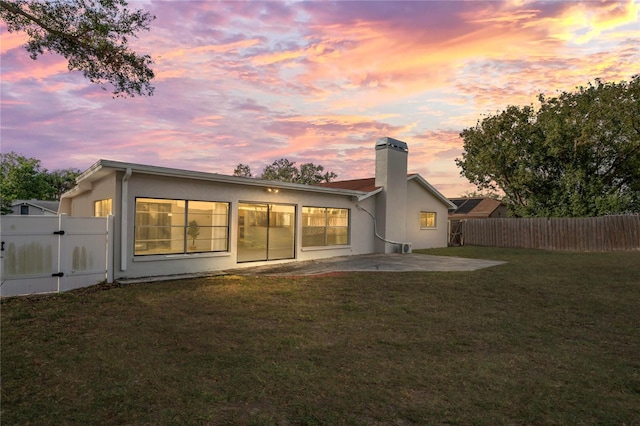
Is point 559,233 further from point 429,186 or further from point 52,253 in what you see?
point 52,253

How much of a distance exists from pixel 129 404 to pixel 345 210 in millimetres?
13047

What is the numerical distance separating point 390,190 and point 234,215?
8.07 m

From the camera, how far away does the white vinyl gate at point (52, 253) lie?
7480 mm

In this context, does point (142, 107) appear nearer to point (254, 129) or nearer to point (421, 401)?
point (254, 129)

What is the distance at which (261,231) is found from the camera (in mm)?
13156

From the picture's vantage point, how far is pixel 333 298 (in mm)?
7699

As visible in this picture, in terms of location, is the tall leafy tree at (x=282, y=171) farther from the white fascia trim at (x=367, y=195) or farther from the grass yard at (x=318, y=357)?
the grass yard at (x=318, y=357)

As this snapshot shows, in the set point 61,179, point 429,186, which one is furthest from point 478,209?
point 61,179

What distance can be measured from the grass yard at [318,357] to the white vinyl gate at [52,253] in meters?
0.54

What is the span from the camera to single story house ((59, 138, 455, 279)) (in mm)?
9727

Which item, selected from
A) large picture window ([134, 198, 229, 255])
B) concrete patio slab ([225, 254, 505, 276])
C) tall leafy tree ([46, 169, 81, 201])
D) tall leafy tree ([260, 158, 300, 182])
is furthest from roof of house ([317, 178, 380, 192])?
tall leafy tree ([46, 169, 81, 201])

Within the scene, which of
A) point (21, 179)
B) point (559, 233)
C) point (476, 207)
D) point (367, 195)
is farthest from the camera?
point (21, 179)

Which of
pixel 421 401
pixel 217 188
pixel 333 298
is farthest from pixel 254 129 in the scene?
pixel 421 401

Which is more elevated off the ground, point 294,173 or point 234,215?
point 294,173
